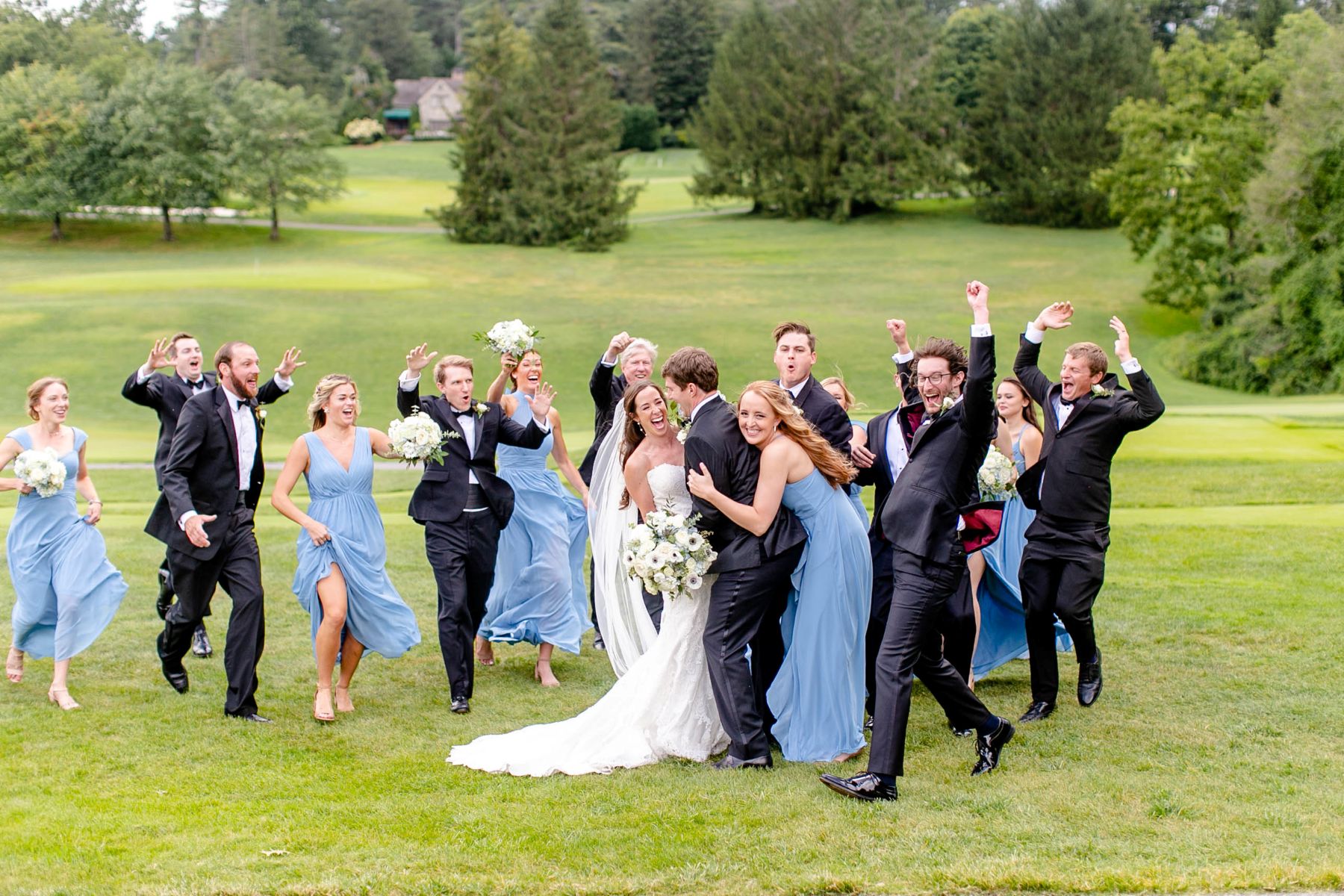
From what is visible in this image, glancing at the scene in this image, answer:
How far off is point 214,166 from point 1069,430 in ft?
157

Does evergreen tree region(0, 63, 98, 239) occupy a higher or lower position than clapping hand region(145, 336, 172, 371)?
higher

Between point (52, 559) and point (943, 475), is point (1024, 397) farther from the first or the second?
point (52, 559)

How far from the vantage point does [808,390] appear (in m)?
7.92

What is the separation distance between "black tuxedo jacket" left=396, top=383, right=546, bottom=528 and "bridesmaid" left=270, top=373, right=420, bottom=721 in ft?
1.25

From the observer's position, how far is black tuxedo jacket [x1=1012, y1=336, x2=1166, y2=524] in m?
7.94

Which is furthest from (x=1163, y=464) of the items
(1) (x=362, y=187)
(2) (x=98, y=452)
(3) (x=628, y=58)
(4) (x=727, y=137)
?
(3) (x=628, y=58)

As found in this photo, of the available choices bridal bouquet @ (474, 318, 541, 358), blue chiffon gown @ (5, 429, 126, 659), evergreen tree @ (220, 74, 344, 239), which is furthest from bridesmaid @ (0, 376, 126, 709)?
evergreen tree @ (220, 74, 344, 239)

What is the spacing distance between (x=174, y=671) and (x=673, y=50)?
8247 centimetres

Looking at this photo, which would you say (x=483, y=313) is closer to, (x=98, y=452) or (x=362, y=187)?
(x=98, y=452)

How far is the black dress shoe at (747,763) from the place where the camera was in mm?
7012

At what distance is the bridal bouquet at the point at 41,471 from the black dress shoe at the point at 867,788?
5840mm

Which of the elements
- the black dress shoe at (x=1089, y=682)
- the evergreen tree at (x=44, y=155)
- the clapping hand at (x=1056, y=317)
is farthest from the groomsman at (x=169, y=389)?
the evergreen tree at (x=44, y=155)

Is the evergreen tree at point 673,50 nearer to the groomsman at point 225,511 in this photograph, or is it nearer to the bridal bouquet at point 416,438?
the bridal bouquet at point 416,438

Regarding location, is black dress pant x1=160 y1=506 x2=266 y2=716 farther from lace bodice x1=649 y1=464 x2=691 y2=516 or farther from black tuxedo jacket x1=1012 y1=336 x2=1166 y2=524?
black tuxedo jacket x1=1012 y1=336 x2=1166 y2=524
